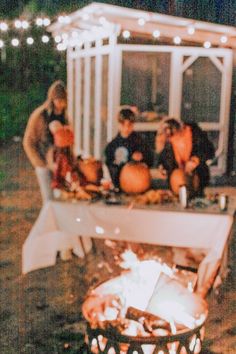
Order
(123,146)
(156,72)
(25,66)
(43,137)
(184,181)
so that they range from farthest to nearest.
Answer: (25,66) < (156,72) < (43,137) < (123,146) < (184,181)

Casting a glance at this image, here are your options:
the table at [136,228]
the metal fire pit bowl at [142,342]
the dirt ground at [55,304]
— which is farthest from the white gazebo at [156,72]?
the metal fire pit bowl at [142,342]

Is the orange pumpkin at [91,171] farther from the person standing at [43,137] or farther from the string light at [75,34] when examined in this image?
→ the string light at [75,34]

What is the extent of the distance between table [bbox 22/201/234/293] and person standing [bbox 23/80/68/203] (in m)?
0.87

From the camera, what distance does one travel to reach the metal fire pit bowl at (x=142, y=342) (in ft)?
12.1

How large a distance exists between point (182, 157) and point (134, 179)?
2.22 ft

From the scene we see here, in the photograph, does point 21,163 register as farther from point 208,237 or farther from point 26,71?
point 208,237

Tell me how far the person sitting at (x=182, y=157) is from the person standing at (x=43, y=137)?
1334mm

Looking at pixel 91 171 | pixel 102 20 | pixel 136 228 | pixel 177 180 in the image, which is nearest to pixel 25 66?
pixel 102 20

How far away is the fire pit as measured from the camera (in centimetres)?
374

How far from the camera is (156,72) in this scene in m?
10.3

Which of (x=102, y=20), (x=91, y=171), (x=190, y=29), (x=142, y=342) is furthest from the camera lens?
(x=190, y=29)

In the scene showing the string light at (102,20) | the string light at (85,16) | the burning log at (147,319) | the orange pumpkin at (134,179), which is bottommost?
the burning log at (147,319)

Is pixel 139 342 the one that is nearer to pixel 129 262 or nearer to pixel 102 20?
pixel 129 262

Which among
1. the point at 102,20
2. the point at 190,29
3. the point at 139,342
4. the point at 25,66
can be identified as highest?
the point at 102,20
